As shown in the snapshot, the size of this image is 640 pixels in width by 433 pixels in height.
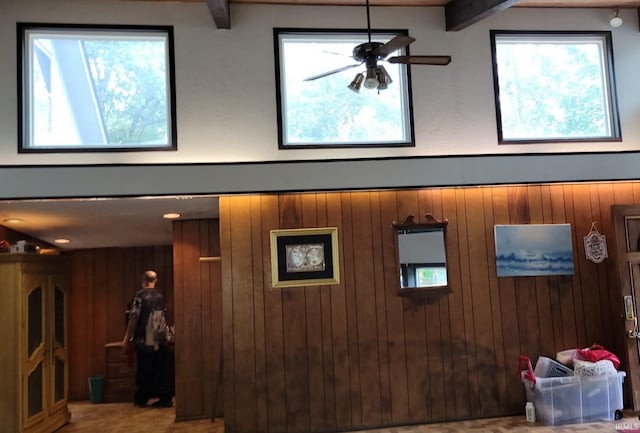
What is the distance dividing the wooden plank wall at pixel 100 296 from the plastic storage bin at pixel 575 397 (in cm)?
435

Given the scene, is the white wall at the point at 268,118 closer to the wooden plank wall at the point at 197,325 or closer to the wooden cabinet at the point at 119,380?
the wooden plank wall at the point at 197,325

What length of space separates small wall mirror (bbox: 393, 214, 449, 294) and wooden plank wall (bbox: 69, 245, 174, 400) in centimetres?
340

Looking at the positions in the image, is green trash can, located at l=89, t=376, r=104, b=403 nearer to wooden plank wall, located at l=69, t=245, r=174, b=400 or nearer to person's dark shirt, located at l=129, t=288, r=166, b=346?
wooden plank wall, located at l=69, t=245, r=174, b=400

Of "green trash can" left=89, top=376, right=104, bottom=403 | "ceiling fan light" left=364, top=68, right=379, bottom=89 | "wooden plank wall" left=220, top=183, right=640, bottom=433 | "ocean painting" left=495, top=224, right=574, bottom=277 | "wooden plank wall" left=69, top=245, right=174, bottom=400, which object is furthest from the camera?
"wooden plank wall" left=69, top=245, right=174, bottom=400

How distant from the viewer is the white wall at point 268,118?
4559 mm

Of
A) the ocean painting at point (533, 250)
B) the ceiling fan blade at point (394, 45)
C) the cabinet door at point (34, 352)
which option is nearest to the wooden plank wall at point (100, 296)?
the cabinet door at point (34, 352)

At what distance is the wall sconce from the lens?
5.31m

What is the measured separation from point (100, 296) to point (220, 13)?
13.5 ft

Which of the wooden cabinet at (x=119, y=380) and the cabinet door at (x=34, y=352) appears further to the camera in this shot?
the wooden cabinet at (x=119, y=380)

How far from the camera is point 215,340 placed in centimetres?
557

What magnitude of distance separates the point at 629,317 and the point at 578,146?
157 cm

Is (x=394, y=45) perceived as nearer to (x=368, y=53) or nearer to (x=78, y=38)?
(x=368, y=53)

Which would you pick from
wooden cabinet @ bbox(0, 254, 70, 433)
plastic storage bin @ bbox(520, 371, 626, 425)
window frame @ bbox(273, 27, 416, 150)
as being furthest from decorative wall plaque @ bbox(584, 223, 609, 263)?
wooden cabinet @ bbox(0, 254, 70, 433)

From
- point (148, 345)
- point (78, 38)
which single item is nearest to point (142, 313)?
point (148, 345)
